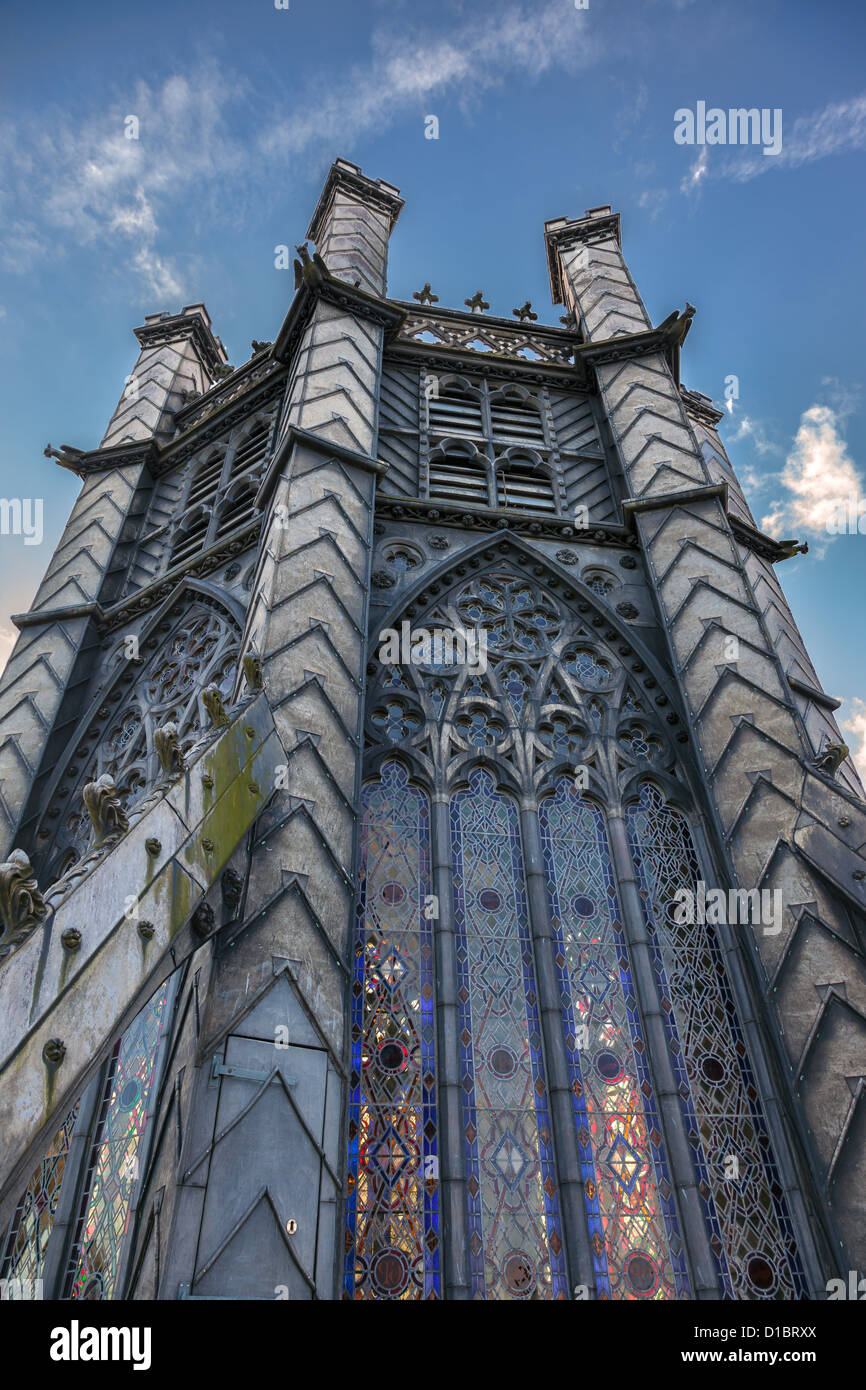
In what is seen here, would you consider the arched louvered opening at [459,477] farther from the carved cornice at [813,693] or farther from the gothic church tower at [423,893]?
the carved cornice at [813,693]

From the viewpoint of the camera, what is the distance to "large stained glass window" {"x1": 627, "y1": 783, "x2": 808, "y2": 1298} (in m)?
6.59

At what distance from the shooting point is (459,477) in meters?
12.9

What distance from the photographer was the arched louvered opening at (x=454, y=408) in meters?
13.8

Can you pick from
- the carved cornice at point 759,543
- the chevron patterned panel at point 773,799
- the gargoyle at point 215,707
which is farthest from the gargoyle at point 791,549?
the gargoyle at point 215,707

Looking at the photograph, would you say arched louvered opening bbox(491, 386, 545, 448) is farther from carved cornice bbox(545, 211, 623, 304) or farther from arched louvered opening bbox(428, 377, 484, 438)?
carved cornice bbox(545, 211, 623, 304)

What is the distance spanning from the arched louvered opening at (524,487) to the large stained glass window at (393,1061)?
16.9 ft

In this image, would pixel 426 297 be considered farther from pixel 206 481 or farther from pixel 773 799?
pixel 773 799

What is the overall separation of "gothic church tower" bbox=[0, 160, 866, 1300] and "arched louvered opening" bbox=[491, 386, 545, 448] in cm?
55

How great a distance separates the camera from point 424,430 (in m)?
13.4

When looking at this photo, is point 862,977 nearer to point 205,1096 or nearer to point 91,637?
point 205,1096

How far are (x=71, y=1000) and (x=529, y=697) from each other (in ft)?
21.3

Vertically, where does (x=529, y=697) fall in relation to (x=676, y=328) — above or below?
below
